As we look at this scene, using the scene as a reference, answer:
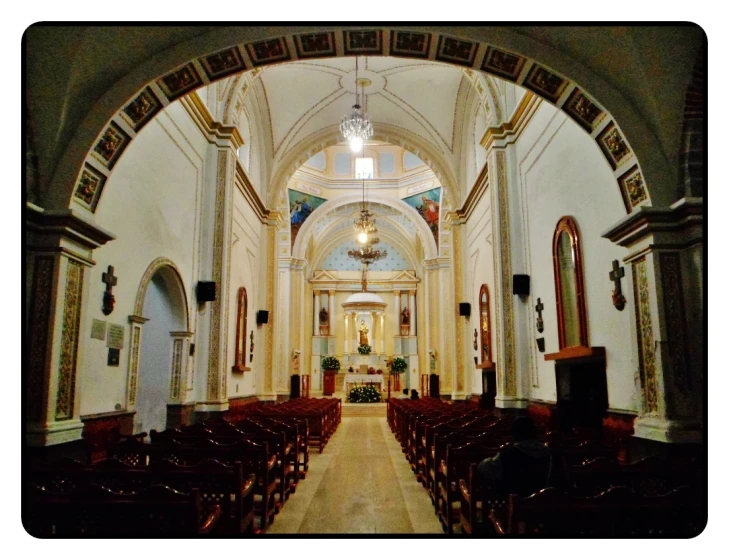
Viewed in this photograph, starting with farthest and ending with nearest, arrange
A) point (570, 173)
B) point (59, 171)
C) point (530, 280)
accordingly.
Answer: point (530, 280) → point (570, 173) → point (59, 171)

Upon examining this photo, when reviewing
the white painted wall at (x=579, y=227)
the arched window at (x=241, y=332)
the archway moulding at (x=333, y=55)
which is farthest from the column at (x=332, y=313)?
the archway moulding at (x=333, y=55)

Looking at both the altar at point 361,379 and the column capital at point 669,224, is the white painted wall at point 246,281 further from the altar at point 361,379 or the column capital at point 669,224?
the altar at point 361,379

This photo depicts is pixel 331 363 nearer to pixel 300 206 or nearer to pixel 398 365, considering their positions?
pixel 398 365

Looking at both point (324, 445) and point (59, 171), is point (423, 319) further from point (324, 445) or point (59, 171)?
point (59, 171)

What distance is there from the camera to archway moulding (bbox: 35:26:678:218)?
4859 millimetres

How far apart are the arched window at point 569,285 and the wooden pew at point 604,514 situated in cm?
435

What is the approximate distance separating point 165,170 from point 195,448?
486 cm

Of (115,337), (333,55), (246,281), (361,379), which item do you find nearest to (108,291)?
(115,337)

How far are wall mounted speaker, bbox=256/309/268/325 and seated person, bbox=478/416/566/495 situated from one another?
11.1 m

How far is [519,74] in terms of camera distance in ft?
19.7

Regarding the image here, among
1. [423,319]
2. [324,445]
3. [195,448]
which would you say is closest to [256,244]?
[324,445]

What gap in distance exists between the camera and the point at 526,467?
3271mm

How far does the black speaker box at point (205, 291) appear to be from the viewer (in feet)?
32.1

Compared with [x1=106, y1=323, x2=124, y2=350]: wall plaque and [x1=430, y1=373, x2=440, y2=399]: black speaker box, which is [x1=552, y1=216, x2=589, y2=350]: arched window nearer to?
[x1=106, y1=323, x2=124, y2=350]: wall plaque
